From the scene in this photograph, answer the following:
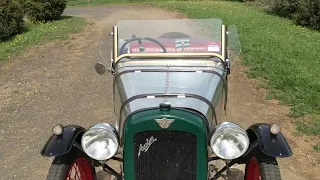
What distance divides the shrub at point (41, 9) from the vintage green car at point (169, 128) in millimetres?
13299

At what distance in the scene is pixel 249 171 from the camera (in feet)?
12.1

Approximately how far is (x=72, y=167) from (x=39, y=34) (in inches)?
445

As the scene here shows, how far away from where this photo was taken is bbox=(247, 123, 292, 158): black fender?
322 centimetres

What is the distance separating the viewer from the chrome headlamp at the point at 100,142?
3.10 meters

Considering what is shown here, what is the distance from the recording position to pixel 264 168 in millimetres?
3324

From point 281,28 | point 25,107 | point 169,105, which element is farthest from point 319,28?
point 169,105

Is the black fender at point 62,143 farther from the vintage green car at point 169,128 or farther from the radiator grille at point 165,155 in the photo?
the radiator grille at point 165,155

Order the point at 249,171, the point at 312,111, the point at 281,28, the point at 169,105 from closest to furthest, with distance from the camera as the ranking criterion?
the point at 169,105 < the point at 249,171 < the point at 312,111 < the point at 281,28

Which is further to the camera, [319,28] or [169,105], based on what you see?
[319,28]

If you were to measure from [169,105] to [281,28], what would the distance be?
457 inches

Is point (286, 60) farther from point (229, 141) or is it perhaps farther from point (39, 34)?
point (39, 34)

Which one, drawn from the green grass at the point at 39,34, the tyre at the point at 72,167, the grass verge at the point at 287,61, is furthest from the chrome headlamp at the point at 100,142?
the green grass at the point at 39,34

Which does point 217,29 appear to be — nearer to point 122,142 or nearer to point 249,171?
point 249,171

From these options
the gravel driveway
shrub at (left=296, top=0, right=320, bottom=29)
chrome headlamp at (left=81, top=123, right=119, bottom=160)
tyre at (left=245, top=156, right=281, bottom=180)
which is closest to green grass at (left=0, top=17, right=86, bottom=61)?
the gravel driveway
